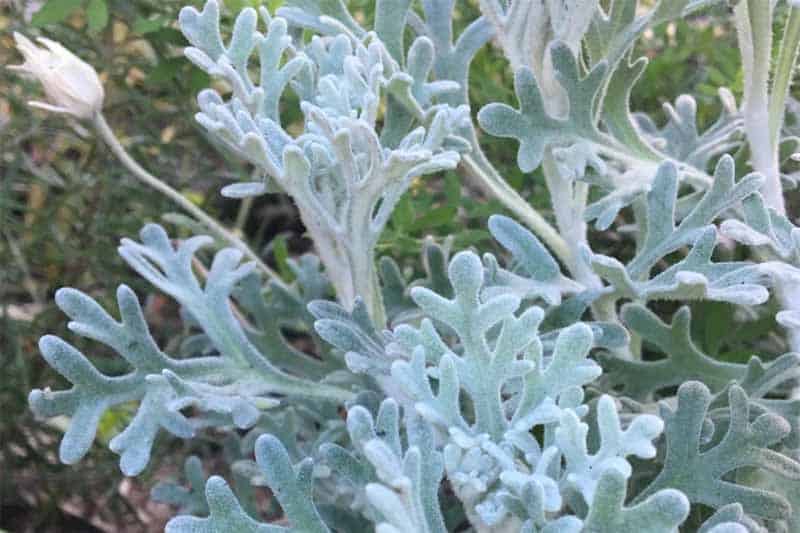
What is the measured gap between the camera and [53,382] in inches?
48.1

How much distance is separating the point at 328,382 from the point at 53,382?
0.49 meters

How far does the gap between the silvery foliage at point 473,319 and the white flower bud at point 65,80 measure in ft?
0.42

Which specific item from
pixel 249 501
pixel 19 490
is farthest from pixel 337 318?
pixel 19 490

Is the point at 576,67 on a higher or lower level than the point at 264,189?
higher

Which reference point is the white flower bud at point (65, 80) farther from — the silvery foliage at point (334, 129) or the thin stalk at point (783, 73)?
the thin stalk at point (783, 73)

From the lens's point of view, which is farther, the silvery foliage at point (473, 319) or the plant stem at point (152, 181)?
the plant stem at point (152, 181)

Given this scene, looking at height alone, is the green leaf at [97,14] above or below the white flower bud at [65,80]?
above

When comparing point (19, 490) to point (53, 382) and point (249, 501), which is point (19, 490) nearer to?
point (53, 382)

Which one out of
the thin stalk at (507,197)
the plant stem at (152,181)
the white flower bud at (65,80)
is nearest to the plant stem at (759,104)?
the thin stalk at (507,197)

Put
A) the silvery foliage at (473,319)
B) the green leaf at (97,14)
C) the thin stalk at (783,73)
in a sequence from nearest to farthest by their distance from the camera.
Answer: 1. the silvery foliage at (473,319)
2. the thin stalk at (783,73)
3. the green leaf at (97,14)

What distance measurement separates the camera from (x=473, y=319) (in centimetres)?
67

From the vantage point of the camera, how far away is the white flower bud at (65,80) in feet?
2.87

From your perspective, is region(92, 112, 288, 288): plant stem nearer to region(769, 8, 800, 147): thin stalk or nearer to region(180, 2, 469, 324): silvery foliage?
region(180, 2, 469, 324): silvery foliage

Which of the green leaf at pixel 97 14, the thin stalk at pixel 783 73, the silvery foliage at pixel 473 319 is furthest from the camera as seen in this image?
the green leaf at pixel 97 14
